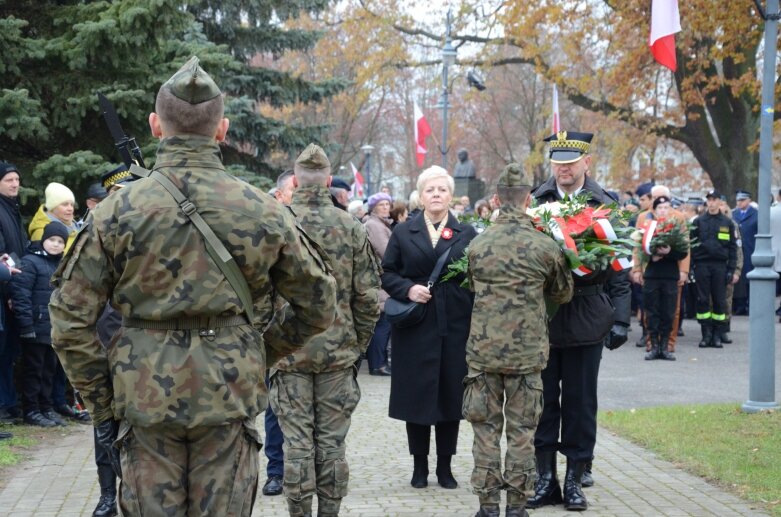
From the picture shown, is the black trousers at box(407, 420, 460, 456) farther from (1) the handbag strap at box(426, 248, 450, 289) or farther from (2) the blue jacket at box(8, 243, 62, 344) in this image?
(2) the blue jacket at box(8, 243, 62, 344)

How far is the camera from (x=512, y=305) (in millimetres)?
6512

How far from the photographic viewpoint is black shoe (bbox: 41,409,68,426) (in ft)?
33.9

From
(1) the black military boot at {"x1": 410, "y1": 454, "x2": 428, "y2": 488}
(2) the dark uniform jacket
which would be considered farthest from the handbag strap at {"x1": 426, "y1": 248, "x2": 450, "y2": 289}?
(2) the dark uniform jacket

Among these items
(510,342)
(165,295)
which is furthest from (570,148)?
(165,295)

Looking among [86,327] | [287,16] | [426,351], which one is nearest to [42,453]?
[426,351]

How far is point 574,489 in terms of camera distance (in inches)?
280

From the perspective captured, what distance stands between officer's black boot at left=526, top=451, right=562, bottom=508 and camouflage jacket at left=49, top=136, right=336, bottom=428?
3.71 metres

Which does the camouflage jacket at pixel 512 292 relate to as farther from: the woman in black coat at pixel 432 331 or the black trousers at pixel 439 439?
the black trousers at pixel 439 439

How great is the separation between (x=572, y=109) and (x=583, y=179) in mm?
43808

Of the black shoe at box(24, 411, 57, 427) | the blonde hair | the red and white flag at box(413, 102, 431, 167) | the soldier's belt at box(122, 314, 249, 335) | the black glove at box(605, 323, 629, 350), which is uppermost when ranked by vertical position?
the red and white flag at box(413, 102, 431, 167)

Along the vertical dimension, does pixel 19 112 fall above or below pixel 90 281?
above

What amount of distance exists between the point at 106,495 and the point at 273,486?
1216 mm

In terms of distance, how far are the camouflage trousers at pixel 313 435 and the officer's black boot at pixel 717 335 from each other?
11634mm

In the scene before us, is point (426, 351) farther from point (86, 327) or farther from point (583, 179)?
point (86, 327)
